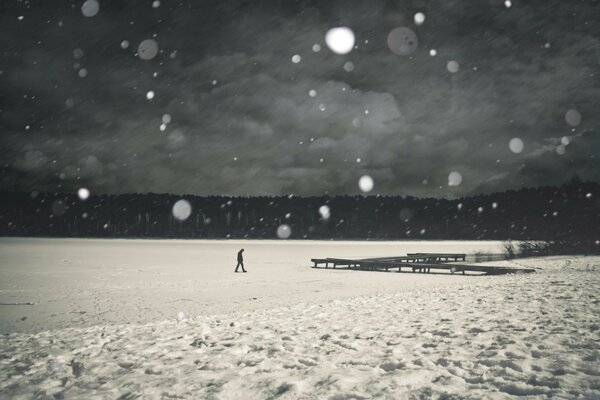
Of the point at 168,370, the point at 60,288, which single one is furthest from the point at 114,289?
the point at 168,370

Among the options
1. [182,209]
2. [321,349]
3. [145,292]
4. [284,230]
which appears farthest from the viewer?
[182,209]

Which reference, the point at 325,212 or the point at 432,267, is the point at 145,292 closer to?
the point at 432,267

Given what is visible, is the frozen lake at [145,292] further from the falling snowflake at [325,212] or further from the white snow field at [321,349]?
the falling snowflake at [325,212]

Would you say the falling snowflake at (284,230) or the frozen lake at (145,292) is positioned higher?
the falling snowflake at (284,230)

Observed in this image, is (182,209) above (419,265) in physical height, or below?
above

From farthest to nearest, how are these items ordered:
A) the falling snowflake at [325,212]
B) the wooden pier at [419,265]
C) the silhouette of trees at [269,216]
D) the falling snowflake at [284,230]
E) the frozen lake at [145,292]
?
1. the falling snowflake at [325,212]
2. the falling snowflake at [284,230]
3. the silhouette of trees at [269,216]
4. the wooden pier at [419,265]
5. the frozen lake at [145,292]

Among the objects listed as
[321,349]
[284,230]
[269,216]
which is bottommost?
[321,349]

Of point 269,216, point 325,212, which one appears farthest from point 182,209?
point 325,212

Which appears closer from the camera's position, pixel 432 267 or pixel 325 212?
pixel 432 267

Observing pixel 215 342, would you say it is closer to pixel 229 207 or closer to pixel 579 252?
pixel 579 252

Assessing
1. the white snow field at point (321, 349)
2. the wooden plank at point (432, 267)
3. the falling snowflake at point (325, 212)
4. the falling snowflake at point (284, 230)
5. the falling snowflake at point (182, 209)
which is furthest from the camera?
the falling snowflake at point (182, 209)

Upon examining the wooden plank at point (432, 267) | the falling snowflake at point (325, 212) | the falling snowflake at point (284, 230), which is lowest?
the wooden plank at point (432, 267)

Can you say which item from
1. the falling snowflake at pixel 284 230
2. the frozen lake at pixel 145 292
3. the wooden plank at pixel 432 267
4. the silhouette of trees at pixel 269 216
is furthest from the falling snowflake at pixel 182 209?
the frozen lake at pixel 145 292

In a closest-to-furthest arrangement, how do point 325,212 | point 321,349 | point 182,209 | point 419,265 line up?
1. point 321,349
2. point 419,265
3. point 325,212
4. point 182,209
